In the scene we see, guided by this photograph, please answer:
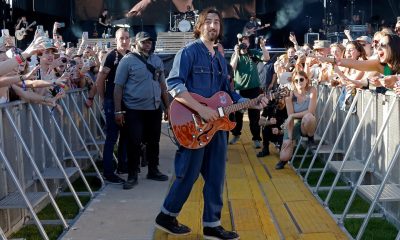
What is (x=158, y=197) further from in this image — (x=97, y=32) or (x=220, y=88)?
(x=97, y=32)

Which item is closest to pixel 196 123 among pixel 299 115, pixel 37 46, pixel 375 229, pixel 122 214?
pixel 37 46

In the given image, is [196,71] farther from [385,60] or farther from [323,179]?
[323,179]

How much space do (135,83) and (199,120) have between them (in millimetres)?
2567

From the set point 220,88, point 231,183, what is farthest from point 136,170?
point 220,88

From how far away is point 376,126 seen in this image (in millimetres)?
6645

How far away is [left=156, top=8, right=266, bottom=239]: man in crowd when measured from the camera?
5160 millimetres

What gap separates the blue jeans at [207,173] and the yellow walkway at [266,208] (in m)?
0.37

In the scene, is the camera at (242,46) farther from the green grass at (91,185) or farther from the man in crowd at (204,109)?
the man in crowd at (204,109)

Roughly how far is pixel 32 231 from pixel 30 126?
4.00 feet

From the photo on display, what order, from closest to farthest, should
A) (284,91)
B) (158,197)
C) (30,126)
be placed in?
(284,91), (30,126), (158,197)

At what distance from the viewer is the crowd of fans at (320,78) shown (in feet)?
19.3

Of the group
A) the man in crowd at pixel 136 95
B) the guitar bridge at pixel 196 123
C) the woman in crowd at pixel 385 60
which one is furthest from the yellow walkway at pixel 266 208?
the woman in crowd at pixel 385 60

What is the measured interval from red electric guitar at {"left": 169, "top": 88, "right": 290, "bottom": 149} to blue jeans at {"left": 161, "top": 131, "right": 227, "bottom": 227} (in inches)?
3.8

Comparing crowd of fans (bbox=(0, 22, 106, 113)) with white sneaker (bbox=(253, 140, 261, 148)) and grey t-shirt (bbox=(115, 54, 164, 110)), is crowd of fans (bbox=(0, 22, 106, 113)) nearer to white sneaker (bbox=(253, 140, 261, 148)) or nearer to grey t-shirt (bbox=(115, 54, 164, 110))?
grey t-shirt (bbox=(115, 54, 164, 110))
